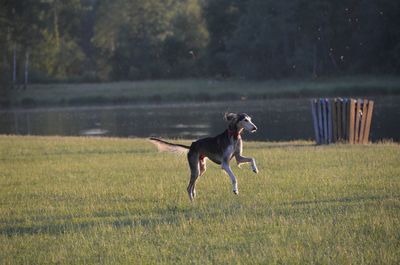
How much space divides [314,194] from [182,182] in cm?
369

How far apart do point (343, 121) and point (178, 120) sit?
2397cm

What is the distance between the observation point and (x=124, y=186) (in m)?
15.9

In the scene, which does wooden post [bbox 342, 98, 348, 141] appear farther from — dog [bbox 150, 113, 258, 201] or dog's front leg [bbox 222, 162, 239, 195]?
dog's front leg [bbox 222, 162, 239, 195]

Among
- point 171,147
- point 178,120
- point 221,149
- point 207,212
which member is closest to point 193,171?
point 221,149

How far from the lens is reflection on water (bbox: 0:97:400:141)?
37.5 m

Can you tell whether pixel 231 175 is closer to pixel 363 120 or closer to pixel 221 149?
pixel 221 149

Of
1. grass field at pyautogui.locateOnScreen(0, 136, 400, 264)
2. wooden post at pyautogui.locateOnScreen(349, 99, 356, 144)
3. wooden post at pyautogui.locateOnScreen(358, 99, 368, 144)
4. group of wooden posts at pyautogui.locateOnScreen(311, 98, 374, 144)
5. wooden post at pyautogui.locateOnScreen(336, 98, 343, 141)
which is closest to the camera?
grass field at pyautogui.locateOnScreen(0, 136, 400, 264)

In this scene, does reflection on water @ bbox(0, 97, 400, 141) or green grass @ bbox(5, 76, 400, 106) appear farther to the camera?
green grass @ bbox(5, 76, 400, 106)

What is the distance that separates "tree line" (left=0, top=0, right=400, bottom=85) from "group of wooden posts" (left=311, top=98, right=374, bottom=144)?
47491 millimetres

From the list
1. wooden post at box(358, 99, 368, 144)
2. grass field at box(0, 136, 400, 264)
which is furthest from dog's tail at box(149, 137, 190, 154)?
wooden post at box(358, 99, 368, 144)

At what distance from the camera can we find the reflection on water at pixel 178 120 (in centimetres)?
3747

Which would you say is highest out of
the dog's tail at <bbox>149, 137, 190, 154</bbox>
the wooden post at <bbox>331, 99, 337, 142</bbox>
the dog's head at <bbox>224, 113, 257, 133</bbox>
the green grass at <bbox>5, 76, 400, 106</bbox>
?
the dog's head at <bbox>224, 113, 257, 133</bbox>

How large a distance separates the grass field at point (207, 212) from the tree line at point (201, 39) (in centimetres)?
5557

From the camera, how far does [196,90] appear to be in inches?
2778
